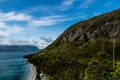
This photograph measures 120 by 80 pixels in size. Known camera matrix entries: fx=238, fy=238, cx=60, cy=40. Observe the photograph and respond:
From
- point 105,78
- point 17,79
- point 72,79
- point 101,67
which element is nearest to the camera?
point 105,78

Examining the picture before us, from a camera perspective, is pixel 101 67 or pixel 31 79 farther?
pixel 31 79

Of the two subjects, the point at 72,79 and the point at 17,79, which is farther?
the point at 17,79

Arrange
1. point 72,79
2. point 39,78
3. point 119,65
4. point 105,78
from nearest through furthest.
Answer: point 119,65, point 105,78, point 72,79, point 39,78

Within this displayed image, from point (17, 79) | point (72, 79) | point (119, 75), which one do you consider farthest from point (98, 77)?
point (17, 79)

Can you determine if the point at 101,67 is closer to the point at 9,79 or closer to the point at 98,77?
the point at 98,77

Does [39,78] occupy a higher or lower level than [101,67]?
lower

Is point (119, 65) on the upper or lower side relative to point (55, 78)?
upper

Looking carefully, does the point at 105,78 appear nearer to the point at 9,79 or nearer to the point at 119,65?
the point at 119,65

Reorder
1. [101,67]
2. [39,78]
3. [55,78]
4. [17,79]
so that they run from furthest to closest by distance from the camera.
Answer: [17,79] < [39,78] < [55,78] < [101,67]

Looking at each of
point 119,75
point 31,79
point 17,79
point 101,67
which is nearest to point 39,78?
point 31,79
